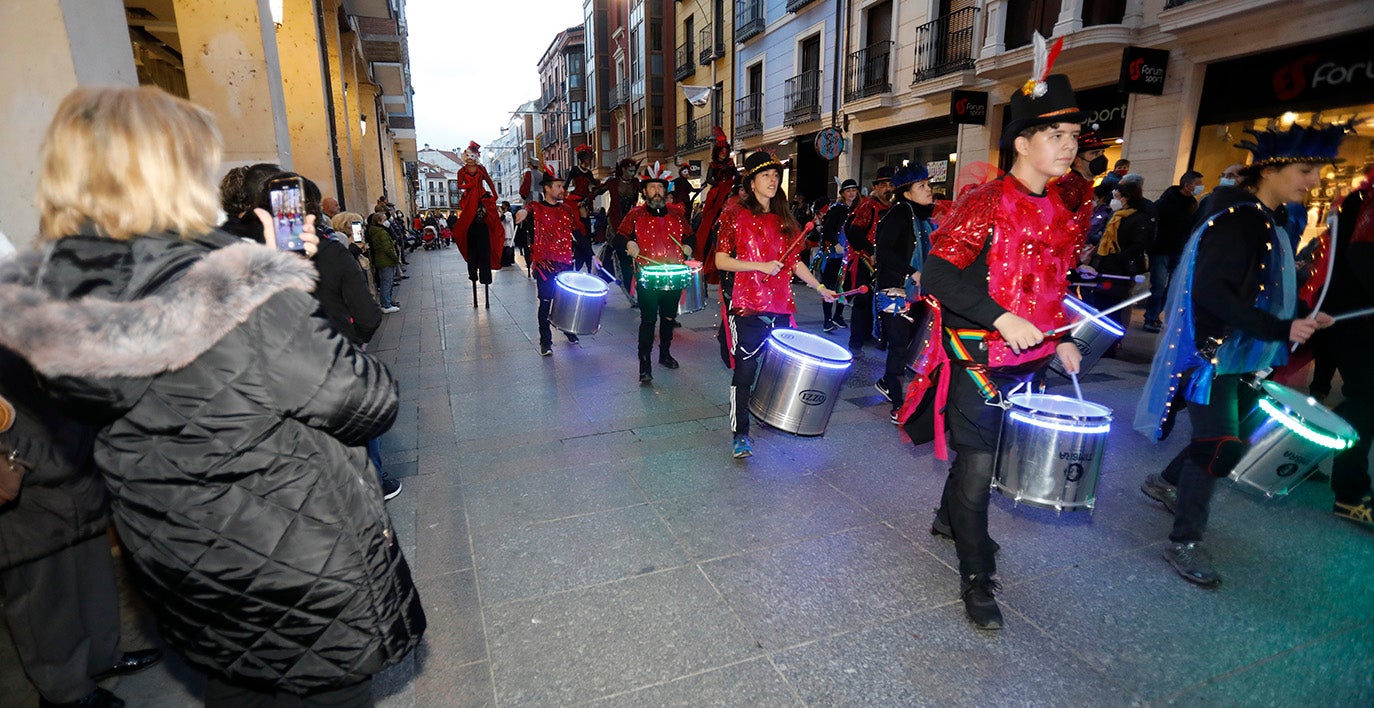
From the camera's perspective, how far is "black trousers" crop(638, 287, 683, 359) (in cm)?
627

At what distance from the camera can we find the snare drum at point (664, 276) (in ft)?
20.4

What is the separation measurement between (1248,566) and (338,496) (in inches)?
153

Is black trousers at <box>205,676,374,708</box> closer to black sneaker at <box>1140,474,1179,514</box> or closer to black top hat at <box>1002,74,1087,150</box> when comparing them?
black top hat at <box>1002,74,1087,150</box>

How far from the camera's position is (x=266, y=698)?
165cm

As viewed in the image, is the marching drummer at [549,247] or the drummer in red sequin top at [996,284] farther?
the marching drummer at [549,247]

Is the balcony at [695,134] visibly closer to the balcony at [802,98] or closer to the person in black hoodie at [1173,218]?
the balcony at [802,98]

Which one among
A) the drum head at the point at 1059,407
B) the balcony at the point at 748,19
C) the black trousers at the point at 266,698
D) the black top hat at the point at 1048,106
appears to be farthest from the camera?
the balcony at the point at 748,19

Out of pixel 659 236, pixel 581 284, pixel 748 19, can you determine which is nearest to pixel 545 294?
pixel 581 284

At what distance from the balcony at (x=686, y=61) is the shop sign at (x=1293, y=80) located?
22.3m

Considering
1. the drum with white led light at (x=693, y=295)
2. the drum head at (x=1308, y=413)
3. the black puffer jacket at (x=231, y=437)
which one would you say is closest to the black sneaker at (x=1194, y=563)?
the drum head at (x=1308, y=413)

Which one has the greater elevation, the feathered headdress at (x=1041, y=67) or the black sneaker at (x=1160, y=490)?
the feathered headdress at (x=1041, y=67)

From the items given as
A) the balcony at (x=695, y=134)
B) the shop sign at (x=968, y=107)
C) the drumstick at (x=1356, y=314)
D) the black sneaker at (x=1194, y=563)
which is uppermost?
the balcony at (x=695, y=134)

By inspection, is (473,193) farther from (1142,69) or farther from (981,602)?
(1142,69)

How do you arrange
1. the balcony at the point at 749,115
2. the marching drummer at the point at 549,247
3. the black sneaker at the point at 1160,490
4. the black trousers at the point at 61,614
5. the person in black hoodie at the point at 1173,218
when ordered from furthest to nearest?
the balcony at the point at 749,115 < the person in black hoodie at the point at 1173,218 < the marching drummer at the point at 549,247 < the black sneaker at the point at 1160,490 < the black trousers at the point at 61,614
